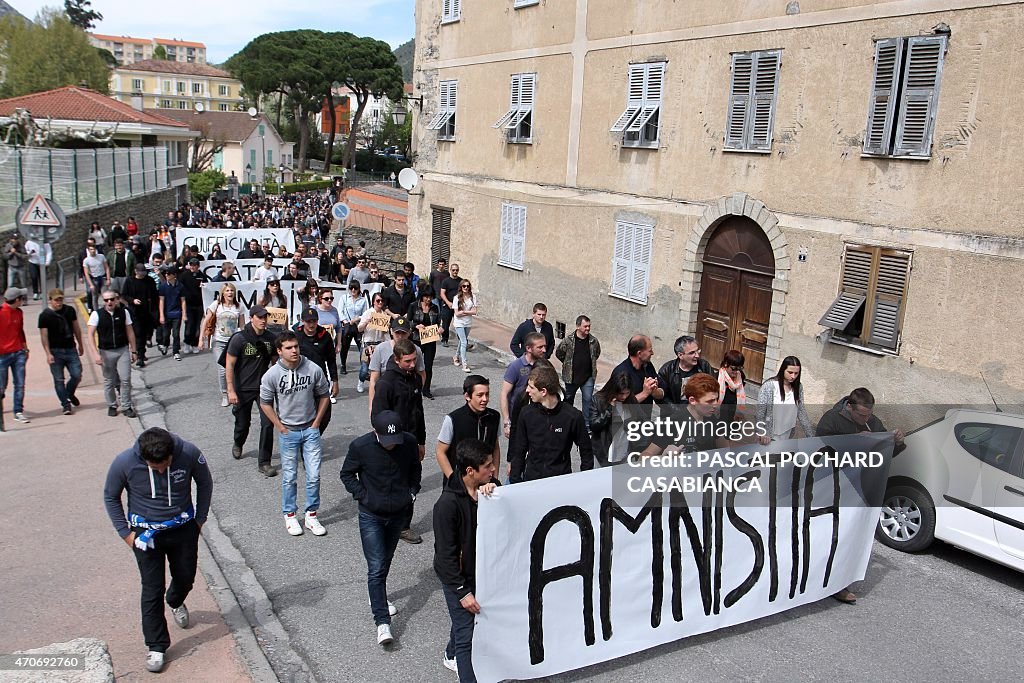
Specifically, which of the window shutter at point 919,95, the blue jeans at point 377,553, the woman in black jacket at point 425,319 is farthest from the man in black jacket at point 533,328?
the window shutter at point 919,95

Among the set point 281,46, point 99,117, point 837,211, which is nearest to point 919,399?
point 837,211

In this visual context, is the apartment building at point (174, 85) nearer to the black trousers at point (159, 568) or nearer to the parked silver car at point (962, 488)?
the parked silver car at point (962, 488)

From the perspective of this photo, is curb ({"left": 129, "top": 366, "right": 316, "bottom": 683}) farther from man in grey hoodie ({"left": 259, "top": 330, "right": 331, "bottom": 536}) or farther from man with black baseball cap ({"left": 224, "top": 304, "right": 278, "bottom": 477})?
man with black baseball cap ({"left": 224, "top": 304, "right": 278, "bottom": 477})

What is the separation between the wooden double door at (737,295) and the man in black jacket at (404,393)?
7.71 meters

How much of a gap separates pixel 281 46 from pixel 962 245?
237ft

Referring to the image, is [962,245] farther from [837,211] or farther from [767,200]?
[767,200]

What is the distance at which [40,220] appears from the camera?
45.2 feet

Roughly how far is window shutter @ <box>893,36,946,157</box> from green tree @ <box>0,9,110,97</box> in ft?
186

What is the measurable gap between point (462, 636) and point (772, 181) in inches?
397

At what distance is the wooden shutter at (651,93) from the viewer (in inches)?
612

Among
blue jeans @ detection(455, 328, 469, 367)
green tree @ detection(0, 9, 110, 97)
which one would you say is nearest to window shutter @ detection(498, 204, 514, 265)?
blue jeans @ detection(455, 328, 469, 367)

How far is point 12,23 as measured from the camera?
186ft

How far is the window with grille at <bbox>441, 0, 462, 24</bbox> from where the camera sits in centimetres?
2189

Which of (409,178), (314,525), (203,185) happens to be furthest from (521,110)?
(203,185)
